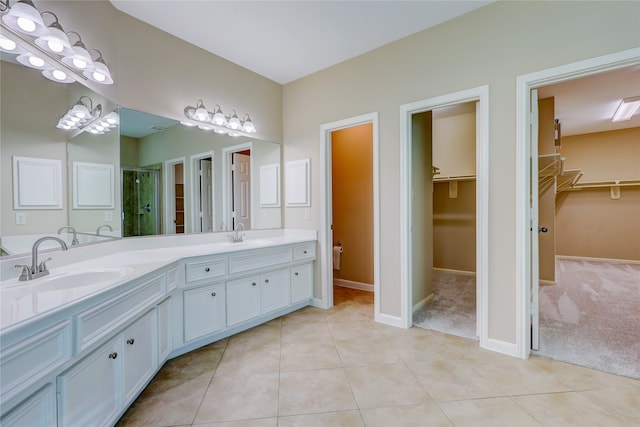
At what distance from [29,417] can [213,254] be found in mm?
1389

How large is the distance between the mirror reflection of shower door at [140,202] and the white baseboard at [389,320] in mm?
2252

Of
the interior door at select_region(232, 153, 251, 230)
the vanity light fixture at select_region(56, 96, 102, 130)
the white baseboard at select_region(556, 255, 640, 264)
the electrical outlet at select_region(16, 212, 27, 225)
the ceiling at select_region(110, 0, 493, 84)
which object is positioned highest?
the ceiling at select_region(110, 0, 493, 84)

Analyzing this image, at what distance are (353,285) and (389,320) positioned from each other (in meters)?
1.42

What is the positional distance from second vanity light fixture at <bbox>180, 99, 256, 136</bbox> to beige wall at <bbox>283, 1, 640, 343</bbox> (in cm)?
88

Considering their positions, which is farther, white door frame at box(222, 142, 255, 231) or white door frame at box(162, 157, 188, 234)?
white door frame at box(222, 142, 255, 231)

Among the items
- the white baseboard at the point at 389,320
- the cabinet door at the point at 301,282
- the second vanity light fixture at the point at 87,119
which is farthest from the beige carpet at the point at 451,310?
the second vanity light fixture at the point at 87,119

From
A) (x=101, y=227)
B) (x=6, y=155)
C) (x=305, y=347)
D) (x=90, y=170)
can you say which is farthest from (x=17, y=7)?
(x=305, y=347)

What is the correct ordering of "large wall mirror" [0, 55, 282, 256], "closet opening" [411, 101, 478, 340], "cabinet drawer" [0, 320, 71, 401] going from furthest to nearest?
"closet opening" [411, 101, 478, 340], "large wall mirror" [0, 55, 282, 256], "cabinet drawer" [0, 320, 71, 401]

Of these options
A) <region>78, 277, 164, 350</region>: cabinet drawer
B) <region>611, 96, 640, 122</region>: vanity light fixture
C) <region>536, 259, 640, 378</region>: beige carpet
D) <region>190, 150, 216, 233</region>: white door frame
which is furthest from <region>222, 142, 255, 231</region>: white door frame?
<region>611, 96, 640, 122</region>: vanity light fixture

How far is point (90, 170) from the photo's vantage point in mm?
1974

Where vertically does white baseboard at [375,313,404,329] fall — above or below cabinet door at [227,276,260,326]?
below

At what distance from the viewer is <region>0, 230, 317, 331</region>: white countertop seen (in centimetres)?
106

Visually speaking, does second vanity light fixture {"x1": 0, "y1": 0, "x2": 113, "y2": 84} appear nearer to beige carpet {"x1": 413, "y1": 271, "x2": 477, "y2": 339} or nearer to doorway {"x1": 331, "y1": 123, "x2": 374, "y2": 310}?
doorway {"x1": 331, "y1": 123, "x2": 374, "y2": 310}

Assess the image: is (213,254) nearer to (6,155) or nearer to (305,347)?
(305,347)
